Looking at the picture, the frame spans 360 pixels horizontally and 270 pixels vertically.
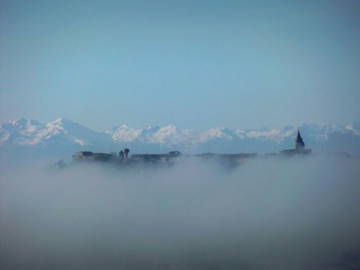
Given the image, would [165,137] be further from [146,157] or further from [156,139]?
[146,157]

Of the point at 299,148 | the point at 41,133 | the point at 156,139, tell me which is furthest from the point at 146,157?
the point at 156,139

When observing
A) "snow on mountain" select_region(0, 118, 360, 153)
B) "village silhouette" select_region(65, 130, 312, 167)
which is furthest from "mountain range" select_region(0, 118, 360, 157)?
"village silhouette" select_region(65, 130, 312, 167)

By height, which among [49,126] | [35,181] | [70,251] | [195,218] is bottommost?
[70,251]

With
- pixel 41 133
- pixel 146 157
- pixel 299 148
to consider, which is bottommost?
pixel 146 157

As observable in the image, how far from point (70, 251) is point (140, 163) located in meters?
11.4

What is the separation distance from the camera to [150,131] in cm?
18488

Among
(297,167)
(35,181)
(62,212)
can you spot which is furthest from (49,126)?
(297,167)

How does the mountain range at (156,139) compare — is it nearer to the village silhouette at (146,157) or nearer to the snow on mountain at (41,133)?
the snow on mountain at (41,133)

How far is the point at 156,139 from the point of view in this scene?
180m

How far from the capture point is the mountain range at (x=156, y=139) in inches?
5064

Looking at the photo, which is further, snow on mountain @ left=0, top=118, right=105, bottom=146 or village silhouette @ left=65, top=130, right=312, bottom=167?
snow on mountain @ left=0, top=118, right=105, bottom=146

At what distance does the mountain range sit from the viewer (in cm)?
12862

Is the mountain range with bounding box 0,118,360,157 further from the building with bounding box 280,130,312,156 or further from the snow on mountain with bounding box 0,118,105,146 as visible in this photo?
the building with bounding box 280,130,312,156

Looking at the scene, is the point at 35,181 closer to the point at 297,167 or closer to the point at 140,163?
the point at 140,163
